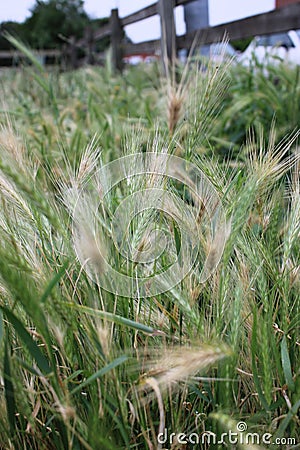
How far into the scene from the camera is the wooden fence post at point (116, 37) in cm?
529

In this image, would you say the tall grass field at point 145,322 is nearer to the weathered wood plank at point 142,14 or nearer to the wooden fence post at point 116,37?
the weathered wood plank at point 142,14

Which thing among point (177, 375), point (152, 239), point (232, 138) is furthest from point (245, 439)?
point (232, 138)

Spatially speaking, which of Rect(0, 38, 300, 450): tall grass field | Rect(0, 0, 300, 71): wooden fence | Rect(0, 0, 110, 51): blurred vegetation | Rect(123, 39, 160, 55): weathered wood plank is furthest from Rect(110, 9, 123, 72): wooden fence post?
Rect(0, 0, 110, 51): blurred vegetation

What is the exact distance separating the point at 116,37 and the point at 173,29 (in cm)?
221

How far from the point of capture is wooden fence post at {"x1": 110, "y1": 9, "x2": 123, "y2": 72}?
5293mm

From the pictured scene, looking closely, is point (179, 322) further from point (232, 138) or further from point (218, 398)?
point (232, 138)

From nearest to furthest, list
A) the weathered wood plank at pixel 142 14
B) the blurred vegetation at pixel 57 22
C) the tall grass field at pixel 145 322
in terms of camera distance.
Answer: the tall grass field at pixel 145 322 < the weathered wood plank at pixel 142 14 < the blurred vegetation at pixel 57 22

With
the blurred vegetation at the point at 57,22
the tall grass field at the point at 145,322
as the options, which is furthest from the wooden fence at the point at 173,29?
the blurred vegetation at the point at 57,22

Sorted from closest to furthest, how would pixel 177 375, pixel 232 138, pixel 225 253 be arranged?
pixel 177 375 → pixel 225 253 → pixel 232 138

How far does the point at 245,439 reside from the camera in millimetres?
495

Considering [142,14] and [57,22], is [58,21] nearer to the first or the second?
[57,22]

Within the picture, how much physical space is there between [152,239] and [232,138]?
1442mm

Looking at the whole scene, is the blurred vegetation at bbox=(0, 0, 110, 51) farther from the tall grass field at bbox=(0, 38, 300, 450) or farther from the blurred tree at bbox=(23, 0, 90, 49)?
the tall grass field at bbox=(0, 38, 300, 450)

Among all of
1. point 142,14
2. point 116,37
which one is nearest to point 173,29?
point 142,14
